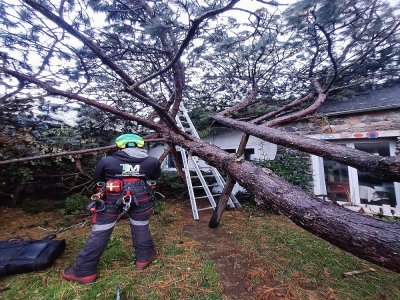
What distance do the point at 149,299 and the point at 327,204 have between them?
6.72 feet

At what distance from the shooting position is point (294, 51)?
175 inches

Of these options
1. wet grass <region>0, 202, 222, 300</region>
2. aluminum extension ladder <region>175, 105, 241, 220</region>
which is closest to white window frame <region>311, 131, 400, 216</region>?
aluminum extension ladder <region>175, 105, 241, 220</region>

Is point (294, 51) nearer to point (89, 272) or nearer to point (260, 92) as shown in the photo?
point (260, 92)

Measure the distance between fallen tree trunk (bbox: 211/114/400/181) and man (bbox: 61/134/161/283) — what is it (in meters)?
1.83

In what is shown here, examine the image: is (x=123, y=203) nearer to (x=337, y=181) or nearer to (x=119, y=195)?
(x=119, y=195)

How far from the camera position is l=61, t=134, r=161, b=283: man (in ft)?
8.55

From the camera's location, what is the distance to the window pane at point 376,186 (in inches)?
189

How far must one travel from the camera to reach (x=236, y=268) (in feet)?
9.47

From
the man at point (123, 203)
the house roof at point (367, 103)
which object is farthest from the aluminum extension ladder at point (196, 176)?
the house roof at point (367, 103)

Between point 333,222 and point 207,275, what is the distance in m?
1.94

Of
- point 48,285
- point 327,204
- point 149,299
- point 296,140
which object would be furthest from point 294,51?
point 48,285

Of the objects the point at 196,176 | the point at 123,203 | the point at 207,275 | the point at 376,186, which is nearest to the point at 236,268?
the point at 207,275

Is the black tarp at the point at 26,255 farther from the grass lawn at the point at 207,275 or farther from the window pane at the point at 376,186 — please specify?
the window pane at the point at 376,186

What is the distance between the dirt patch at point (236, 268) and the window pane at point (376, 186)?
3590 millimetres
